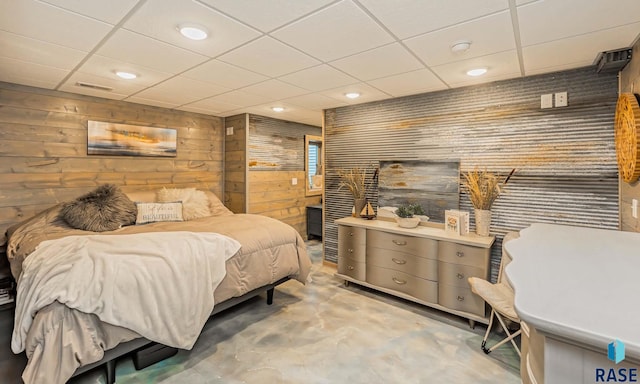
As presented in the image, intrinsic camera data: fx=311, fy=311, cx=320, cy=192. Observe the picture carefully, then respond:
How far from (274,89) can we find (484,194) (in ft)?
7.87

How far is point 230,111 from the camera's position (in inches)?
184

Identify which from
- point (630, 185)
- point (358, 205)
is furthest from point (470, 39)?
point (358, 205)

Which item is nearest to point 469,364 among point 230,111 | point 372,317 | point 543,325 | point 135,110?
point 372,317

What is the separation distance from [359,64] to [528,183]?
191 cm

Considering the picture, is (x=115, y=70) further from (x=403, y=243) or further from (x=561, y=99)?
(x=561, y=99)

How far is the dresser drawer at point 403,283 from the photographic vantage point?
10.0 ft

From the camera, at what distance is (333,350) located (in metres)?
2.44

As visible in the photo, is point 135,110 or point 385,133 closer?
point 385,133

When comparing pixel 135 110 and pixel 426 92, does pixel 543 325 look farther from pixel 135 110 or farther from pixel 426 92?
pixel 135 110

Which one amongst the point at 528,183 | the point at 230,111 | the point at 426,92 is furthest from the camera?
the point at 230,111

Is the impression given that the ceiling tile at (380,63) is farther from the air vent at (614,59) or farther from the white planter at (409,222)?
the white planter at (409,222)

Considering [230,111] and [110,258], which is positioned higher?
[230,111]

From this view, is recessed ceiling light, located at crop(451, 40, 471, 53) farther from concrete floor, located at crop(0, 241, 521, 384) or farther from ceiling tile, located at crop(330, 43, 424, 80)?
concrete floor, located at crop(0, 241, 521, 384)

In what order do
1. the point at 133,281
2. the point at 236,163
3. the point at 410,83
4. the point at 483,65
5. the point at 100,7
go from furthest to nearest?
the point at 236,163
the point at 410,83
the point at 483,65
the point at 133,281
the point at 100,7
